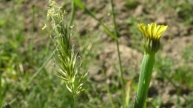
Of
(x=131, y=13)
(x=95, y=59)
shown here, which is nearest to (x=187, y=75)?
(x=95, y=59)

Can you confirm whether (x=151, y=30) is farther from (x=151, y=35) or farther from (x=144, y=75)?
(x=144, y=75)

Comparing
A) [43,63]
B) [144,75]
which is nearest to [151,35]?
[144,75]

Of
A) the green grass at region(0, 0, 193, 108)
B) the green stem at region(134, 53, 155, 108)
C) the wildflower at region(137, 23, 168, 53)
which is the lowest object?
the green grass at region(0, 0, 193, 108)

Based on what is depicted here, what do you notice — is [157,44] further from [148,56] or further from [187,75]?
[187,75]

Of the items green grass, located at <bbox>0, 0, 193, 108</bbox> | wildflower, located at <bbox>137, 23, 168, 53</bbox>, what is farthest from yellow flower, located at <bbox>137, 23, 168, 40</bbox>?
green grass, located at <bbox>0, 0, 193, 108</bbox>

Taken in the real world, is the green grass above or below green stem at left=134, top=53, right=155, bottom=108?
below

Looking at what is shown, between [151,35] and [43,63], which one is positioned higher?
[151,35]

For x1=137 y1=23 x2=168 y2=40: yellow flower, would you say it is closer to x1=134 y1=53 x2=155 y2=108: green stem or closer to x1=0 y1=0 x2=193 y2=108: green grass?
x1=134 y1=53 x2=155 y2=108: green stem
